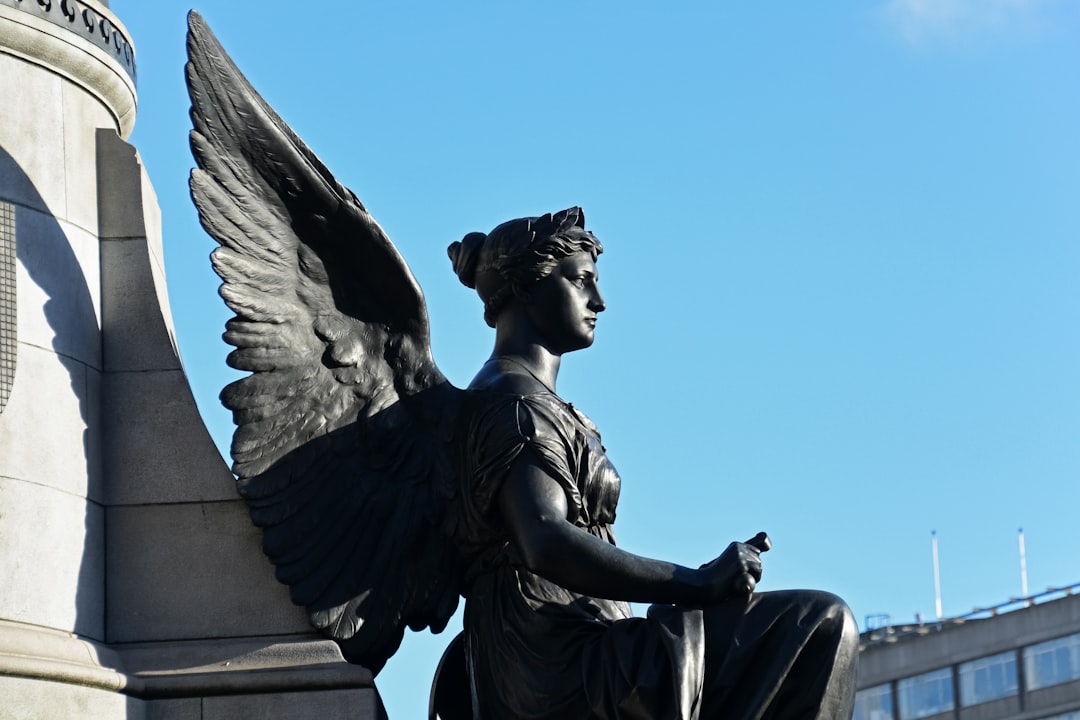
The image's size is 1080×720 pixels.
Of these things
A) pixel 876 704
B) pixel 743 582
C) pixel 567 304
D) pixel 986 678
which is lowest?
pixel 743 582

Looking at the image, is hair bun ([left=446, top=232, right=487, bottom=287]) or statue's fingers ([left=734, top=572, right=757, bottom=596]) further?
hair bun ([left=446, top=232, right=487, bottom=287])

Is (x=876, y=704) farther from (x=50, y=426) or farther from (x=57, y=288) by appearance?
(x=50, y=426)

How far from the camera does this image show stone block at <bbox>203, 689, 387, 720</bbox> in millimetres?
10031

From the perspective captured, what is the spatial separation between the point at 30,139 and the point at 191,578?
2266 millimetres

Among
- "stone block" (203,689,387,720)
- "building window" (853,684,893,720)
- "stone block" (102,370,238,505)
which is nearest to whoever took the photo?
"stone block" (203,689,387,720)

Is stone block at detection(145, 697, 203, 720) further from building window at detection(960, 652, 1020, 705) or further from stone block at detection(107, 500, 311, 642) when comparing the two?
building window at detection(960, 652, 1020, 705)

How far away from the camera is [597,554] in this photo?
9.77m

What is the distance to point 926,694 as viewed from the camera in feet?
189

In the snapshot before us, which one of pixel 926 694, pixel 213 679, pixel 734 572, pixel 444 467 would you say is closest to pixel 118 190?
pixel 444 467

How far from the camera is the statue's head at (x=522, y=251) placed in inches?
417

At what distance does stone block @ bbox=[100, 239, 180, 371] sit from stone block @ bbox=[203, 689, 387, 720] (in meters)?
1.66

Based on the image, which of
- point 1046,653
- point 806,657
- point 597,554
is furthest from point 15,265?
point 1046,653

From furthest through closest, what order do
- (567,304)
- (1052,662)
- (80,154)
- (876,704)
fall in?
(876,704), (1052,662), (80,154), (567,304)

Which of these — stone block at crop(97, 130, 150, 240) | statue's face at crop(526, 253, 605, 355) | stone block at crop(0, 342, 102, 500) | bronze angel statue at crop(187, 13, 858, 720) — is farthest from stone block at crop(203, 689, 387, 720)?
stone block at crop(97, 130, 150, 240)
